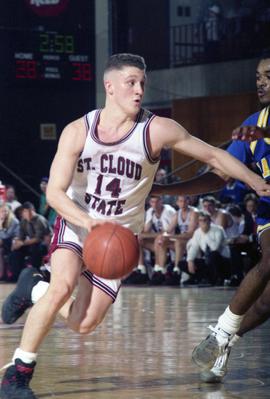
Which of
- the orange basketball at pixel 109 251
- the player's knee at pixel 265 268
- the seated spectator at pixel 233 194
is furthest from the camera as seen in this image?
the seated spectator at pixel 233 194

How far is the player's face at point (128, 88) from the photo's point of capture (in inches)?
226

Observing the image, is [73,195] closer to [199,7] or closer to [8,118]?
[8,118]

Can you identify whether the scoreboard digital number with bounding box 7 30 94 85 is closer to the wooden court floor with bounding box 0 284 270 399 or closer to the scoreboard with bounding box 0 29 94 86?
the scoreboard with bounding box 0 29 94 86

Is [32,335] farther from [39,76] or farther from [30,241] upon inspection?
[39,76]

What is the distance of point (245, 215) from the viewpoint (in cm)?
1570

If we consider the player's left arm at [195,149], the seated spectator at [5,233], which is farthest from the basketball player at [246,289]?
the seated spectator at [5,233]

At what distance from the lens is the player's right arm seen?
5.30 m

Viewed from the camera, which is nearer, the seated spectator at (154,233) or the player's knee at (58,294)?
the player's knee at (58,294)

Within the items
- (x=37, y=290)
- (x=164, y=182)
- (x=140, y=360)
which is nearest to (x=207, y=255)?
(x=164, y=182)

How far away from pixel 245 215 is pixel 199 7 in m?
10.9

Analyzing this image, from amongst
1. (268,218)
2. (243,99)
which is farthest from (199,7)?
(268,218)

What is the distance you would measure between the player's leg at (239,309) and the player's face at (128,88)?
1178mm

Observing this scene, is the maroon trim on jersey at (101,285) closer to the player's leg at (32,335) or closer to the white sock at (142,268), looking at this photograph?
the player's leg at (32,335)

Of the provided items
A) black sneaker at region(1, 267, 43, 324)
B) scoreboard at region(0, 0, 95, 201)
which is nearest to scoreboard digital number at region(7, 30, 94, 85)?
scoreboard at region(0, 0, 95, 201)
